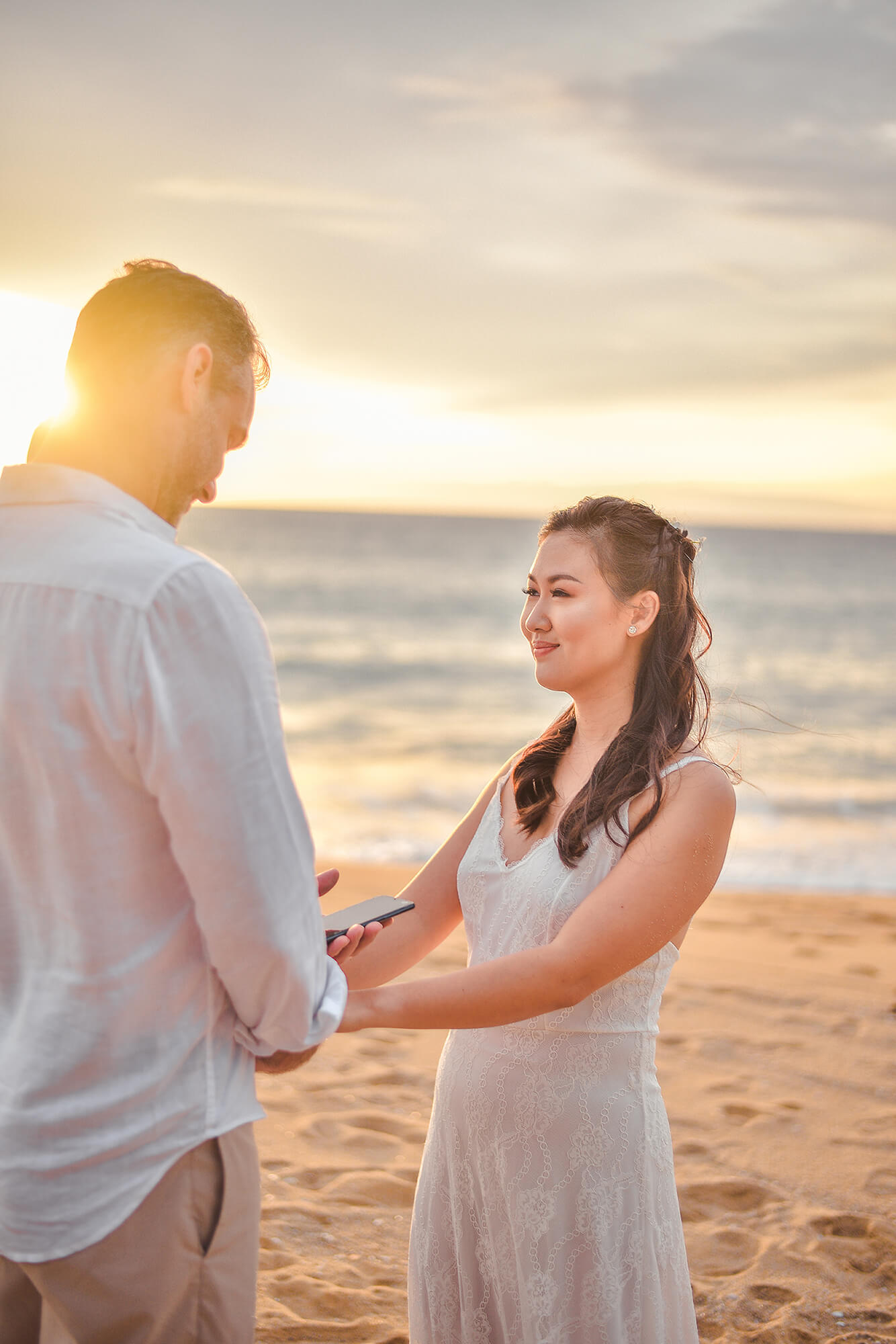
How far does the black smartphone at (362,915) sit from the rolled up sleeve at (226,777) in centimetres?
54

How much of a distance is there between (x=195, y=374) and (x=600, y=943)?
1.34 metres

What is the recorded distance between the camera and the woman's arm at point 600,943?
211 centimetres

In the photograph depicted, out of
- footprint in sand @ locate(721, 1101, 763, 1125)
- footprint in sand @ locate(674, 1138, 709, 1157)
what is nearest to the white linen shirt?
footprint in sand @ locate(674, 1138, 709, 1157)

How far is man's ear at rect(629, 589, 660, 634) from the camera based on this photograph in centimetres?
268

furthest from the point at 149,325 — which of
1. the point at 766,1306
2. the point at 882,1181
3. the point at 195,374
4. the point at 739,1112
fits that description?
the point at 739,1112

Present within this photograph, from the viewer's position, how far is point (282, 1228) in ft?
13.3

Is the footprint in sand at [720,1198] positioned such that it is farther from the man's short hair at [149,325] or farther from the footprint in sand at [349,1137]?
the man's short hair at [149,325]

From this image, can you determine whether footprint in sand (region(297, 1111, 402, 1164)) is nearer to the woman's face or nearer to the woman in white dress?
the woman in white dress

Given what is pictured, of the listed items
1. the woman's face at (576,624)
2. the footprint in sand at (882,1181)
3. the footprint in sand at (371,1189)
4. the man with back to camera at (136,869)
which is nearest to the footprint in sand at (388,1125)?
the footprint in sand at (371,1189)

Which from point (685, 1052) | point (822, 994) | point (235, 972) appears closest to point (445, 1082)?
point (235, 972)

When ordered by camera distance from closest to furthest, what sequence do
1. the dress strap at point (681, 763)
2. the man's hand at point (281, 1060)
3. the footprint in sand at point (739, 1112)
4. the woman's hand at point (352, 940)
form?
the man's hand at point (281, 1060) → the woman's hand at point (352, 940) → the dress strap at point (681, 763) → the footprint in sand at point (739, 1112)

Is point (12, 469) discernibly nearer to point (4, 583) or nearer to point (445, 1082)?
point (4, 583)

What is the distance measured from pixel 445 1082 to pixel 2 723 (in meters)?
1.53

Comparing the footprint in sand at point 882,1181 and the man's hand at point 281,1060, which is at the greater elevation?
the man's hand at point 281,1060
